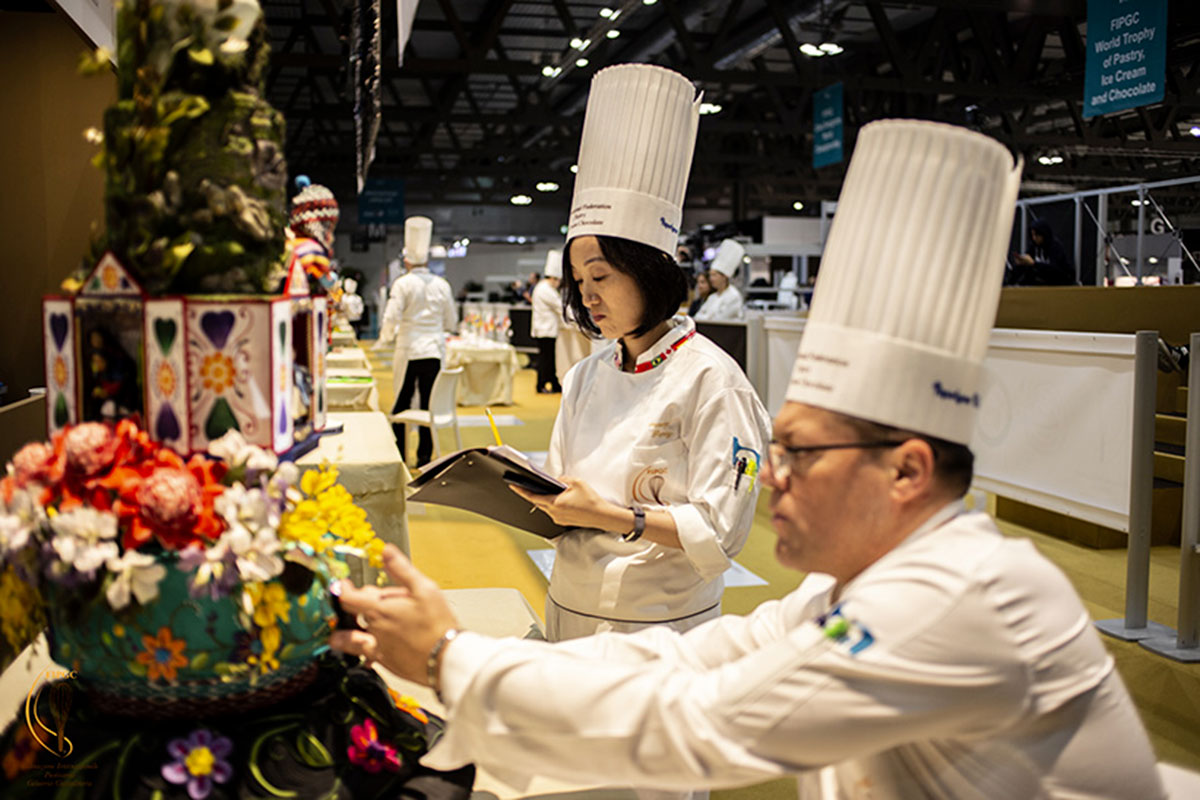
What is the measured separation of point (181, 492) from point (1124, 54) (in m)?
7.86

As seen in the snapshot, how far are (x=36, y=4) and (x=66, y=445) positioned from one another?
226cm

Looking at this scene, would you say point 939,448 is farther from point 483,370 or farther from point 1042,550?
point 483,370

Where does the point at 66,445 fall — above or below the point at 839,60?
below

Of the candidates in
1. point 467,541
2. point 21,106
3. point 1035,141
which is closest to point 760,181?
point 1035,141

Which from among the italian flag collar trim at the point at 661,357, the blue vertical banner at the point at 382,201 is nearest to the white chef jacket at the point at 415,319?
the italian flag collar trim at the point at 661,357

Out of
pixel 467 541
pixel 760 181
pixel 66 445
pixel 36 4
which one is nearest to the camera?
pixel 66 445

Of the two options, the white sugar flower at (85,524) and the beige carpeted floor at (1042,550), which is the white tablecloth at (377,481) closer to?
the beige carpeted floor at (1042,550)

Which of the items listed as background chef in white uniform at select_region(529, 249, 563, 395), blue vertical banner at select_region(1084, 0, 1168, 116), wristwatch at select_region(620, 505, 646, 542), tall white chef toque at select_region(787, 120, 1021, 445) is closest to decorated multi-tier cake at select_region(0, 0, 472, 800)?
tall white chef toque at select_region(787, 120, 1021, 445)

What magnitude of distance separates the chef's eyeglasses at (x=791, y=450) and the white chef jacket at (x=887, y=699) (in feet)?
0.33

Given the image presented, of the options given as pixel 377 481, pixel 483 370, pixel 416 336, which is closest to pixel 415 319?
pixel 416 336

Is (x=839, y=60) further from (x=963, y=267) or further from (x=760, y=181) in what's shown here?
(x=963, y=267)

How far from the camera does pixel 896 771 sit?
1099 millimetres

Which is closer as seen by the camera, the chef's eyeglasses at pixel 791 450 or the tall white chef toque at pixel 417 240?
the chef's eyeglasses at pixel 791 450

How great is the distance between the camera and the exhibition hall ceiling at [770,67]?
10.7 meters
